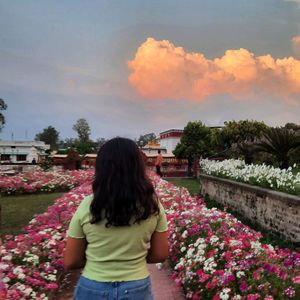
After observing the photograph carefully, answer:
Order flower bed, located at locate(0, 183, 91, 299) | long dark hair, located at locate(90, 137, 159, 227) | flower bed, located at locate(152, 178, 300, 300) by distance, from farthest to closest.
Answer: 1. flower bed, located at locate(0, 183, 91, 299)
2. flower bed, located at locate(152, 178, 300, 300)
3. long dark hair, located at locate(90, 137, 159, 227)

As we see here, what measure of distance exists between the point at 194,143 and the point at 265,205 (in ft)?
64.2

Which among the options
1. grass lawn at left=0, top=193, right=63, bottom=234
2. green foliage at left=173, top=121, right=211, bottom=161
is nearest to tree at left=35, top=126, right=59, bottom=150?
green foliage at left=173, top=121, right=211, bottom=161

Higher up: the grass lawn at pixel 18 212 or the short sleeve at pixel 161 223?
the short sleeve at pixel 161 223

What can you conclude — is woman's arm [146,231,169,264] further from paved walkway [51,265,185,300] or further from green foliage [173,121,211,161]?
green foliage [173,121,211,161]

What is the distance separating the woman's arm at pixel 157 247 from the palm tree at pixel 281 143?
961 cm

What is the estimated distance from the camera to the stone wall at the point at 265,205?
651 centimetres

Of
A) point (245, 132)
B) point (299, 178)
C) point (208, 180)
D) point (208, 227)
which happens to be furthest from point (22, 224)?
point (245, 132)

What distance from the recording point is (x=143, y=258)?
6.59ft

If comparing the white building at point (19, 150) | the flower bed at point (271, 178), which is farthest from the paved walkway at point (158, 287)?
the white building at point (19, 150)

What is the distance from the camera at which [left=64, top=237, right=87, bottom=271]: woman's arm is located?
1.96 metres

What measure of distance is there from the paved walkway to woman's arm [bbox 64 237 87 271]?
2.46 metres

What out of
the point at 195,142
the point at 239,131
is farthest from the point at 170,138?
the point at 239,131

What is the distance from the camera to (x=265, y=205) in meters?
7.75

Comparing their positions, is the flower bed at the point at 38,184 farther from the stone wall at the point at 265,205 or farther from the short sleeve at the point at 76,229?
the short sleeve at the point at 76,229
